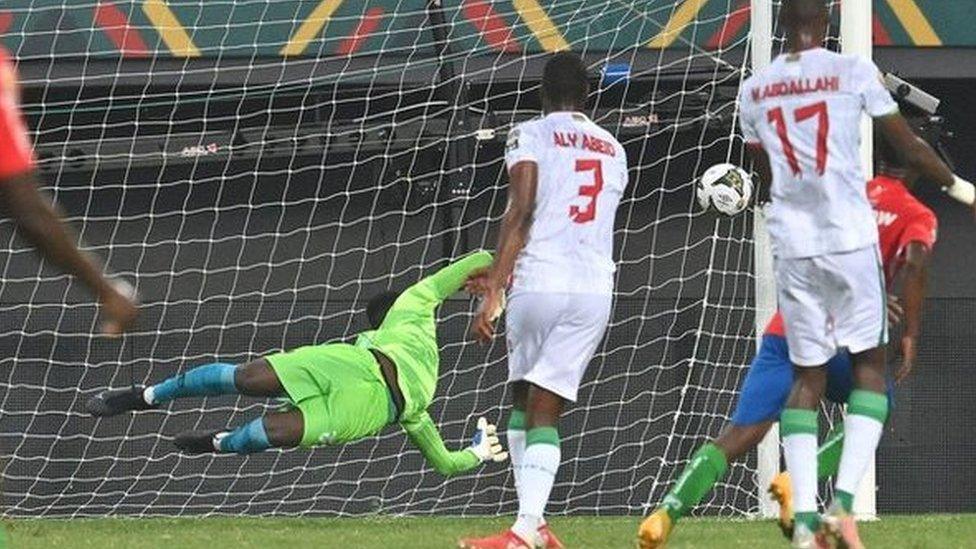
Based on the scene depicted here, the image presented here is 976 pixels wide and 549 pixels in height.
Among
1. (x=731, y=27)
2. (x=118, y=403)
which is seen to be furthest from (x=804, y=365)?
(x=731, y=27)

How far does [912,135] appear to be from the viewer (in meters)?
7.56

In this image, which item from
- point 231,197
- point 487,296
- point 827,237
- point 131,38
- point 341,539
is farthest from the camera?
point 231,197

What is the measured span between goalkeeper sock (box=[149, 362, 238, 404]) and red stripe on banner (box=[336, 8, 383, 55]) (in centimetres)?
420

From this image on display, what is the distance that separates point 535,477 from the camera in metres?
8.30

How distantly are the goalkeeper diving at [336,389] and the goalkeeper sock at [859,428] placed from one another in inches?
155

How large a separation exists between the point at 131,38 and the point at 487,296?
732cm

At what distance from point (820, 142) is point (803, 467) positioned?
112 cm

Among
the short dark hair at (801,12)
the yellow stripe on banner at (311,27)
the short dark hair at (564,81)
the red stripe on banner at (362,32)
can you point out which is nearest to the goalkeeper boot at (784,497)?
the short dark hair at (564,81)

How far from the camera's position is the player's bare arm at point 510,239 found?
27.0ft

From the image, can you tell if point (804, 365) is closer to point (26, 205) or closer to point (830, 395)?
point (830, 395)

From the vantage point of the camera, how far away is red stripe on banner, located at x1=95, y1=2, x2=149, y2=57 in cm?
1491

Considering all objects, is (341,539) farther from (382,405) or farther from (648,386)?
(648,386)

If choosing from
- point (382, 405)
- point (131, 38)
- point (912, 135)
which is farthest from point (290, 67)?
point (912, 135)

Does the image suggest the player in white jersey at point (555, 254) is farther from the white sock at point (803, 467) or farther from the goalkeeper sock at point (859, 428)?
the goalkeeper sock at point (859, 428)
